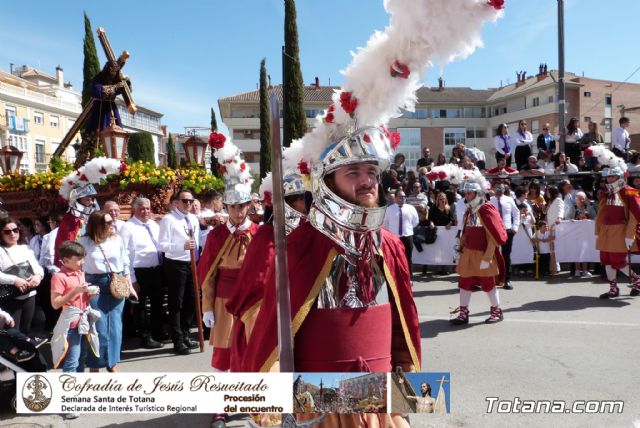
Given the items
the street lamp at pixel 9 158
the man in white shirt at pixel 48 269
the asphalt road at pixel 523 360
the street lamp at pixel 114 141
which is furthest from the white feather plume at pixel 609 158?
the street lamp at pixel 9 158

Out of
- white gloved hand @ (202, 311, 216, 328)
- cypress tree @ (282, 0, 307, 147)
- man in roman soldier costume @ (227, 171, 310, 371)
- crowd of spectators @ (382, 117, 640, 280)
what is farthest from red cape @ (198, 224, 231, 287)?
cypress tree @ (282, 0, 307, 147)

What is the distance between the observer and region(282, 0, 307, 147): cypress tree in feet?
65.9

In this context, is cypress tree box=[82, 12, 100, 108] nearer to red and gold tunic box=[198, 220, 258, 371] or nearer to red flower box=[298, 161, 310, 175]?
red and gold tunic box=[198, 220, 258, 371]

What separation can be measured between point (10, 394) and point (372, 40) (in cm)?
437

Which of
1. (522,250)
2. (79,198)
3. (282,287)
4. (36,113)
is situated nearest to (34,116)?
(36,113)

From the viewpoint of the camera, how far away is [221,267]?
467 cm

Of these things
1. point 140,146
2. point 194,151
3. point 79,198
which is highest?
point 140,146

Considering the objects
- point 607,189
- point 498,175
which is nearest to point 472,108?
point 498,175

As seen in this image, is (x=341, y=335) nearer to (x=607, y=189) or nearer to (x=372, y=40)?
(x=372, y=40)

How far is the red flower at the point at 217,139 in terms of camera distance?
4676 mm

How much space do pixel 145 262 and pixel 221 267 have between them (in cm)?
231

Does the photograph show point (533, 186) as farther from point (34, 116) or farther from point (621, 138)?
point (34, 116)

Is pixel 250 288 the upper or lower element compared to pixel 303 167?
lower

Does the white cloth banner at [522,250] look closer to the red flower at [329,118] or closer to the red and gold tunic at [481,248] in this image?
the red and gold tunic at [481,248]
